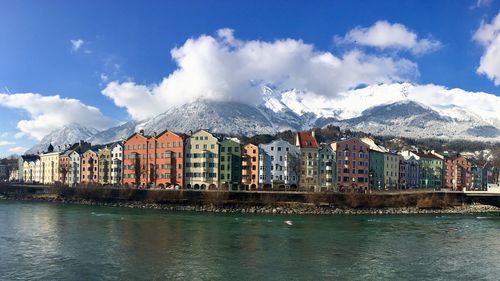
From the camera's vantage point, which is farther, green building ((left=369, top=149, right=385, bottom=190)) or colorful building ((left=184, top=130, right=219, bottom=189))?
green building ((left=369, top=149, right=385, bottom=190))

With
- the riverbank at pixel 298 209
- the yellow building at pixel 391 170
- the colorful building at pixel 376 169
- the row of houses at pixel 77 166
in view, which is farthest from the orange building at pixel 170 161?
the yellow building at pixel 391 170

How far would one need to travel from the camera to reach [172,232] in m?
53.4

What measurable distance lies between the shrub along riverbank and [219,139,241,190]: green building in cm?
1700

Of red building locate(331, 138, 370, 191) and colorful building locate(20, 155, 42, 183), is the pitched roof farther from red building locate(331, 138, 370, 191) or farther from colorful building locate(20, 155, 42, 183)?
colorful building locate(20, 155, 42, 183)

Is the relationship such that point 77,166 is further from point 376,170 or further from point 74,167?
point 376,170

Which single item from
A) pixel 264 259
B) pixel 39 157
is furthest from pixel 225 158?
pixel 39 157

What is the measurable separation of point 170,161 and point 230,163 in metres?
14.5

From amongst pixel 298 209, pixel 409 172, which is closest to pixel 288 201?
pixel 298 209

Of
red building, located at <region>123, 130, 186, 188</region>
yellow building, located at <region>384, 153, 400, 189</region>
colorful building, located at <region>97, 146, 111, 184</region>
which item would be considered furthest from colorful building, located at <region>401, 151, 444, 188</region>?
colorful building, located at <region>97, 146, 111, 184</region>

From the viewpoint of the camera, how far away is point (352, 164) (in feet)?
379

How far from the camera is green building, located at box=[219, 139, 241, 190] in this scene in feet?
362

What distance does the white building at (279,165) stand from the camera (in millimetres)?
110156

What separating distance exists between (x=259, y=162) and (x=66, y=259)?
247 ft

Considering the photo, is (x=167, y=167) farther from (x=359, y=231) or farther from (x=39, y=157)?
(x=39, y=157)
